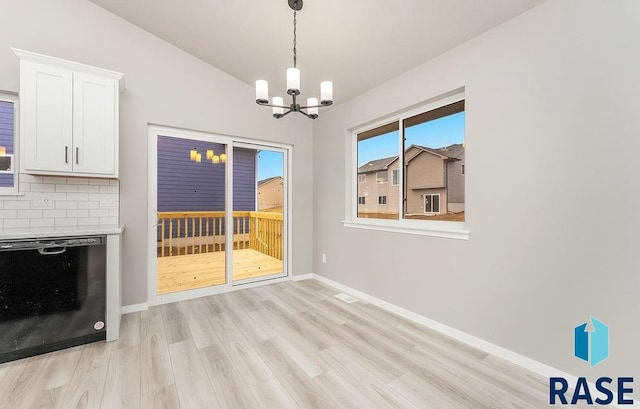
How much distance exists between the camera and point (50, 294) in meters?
2.19

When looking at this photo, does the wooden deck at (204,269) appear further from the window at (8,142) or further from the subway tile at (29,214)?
the window at (8,142)

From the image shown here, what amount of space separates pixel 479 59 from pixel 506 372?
2.50m

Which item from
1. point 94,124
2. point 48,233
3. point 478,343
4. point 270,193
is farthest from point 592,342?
point 94,124

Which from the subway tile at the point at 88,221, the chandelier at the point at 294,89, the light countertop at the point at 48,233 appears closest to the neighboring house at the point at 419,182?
the chandelier at the point at 294,89

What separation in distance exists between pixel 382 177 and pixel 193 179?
→ 248 cm

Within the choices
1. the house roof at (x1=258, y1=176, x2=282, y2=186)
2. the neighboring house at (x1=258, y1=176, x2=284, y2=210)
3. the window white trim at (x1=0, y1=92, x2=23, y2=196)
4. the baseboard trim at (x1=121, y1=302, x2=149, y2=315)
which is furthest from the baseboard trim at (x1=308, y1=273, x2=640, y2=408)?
the window white trim at (x1=0, y1=92, x2=23, y2=196)

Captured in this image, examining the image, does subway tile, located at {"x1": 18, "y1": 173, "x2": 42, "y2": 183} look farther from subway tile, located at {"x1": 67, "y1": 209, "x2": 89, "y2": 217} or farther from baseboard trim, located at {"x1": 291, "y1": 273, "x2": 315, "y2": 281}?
baseboard trim, located at {"x1": 291, "y1": 273, "x2": 315, "y2": 281}

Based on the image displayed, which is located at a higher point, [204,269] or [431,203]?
[431,203]

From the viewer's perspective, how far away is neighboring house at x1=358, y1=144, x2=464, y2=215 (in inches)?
104

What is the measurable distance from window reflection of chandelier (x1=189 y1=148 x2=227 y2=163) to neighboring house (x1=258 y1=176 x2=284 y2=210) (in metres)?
0.66

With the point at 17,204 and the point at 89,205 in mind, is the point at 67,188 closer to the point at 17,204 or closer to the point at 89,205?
the point at 89,205

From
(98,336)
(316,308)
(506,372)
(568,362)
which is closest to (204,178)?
(98,336)

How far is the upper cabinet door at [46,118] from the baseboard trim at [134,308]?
1.58 meters

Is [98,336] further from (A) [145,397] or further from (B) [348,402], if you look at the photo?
(B) [348,402]
